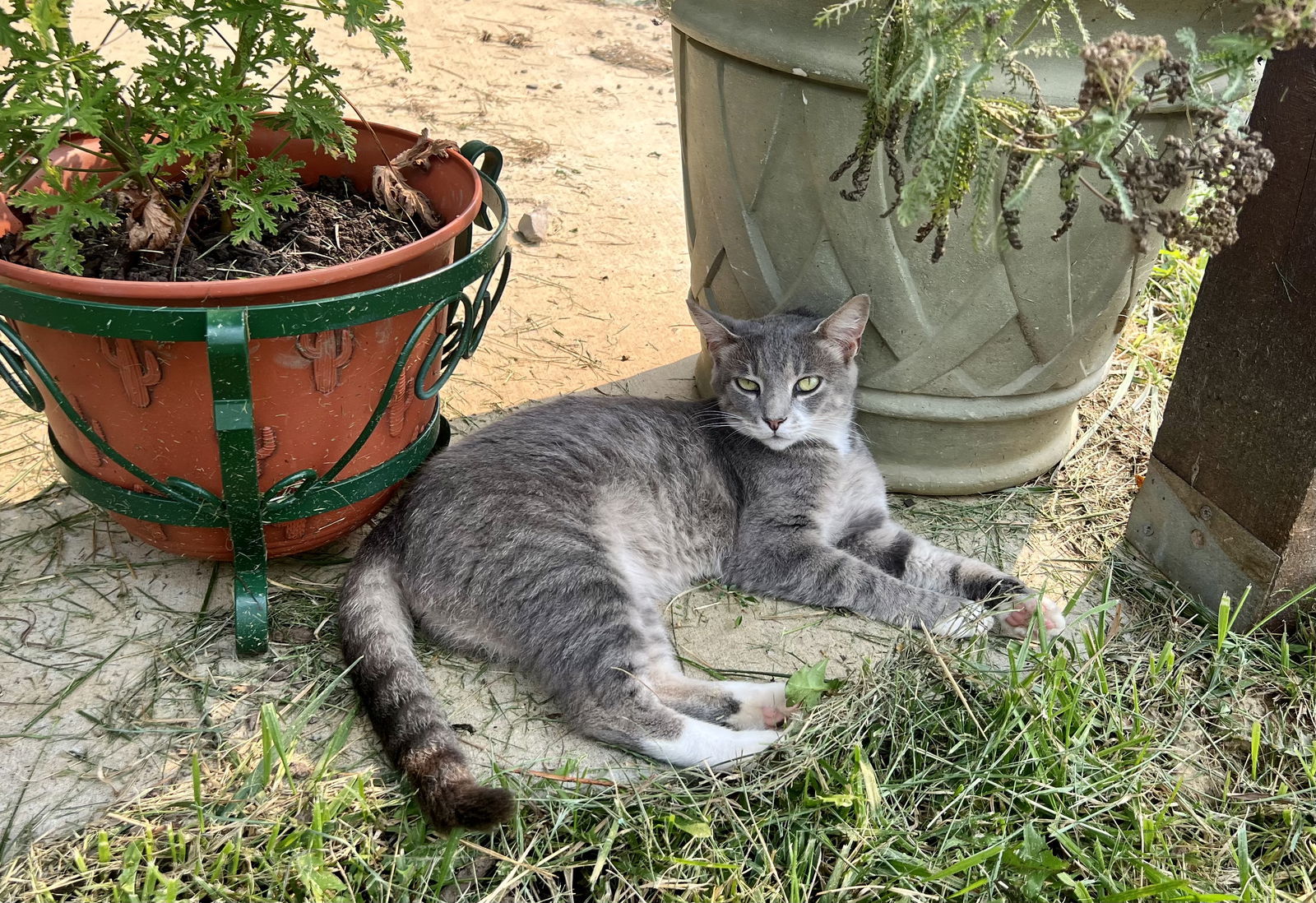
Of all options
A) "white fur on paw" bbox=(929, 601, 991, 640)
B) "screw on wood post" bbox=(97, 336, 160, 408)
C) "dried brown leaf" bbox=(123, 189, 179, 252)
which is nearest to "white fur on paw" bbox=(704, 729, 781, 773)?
"white fur on paw" bbox=(929, 601, 991, 640)

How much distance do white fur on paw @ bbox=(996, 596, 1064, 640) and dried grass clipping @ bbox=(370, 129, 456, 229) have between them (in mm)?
1825

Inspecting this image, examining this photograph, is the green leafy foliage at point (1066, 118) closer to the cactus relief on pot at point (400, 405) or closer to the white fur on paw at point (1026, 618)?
the white fur on paw at point (1026, 618)

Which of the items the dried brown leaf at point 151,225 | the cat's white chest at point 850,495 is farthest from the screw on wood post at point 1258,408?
the dried brown leaf at point 151,225

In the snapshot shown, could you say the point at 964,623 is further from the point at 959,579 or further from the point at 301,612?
the point at 301,612

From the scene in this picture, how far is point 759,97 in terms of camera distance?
270cm

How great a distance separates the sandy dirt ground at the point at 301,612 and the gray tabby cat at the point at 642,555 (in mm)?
114

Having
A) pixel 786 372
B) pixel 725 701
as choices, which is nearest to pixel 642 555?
pixel 725 701

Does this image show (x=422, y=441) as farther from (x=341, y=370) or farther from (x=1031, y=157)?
(x=1031, y=157)

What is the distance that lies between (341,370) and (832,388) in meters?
1.38

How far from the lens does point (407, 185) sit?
274 cm

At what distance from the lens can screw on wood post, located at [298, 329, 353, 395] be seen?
230cm

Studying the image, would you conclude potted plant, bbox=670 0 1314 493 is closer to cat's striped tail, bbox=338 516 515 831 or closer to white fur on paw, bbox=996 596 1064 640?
white fur on paw, bbox=996 596 1064 640

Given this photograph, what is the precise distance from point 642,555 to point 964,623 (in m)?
0.87

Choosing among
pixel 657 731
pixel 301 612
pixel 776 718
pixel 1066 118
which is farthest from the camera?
pixel 301 612
